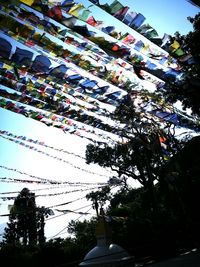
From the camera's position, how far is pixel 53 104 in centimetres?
Answer: 662

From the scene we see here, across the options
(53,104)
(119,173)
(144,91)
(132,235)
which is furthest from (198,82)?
(119,173)

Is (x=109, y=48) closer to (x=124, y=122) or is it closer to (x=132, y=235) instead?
(x=124, y=122)

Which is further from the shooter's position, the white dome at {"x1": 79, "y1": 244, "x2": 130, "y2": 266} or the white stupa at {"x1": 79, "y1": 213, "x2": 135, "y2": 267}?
the white dome at {"x1": 79, "y1": 244, "x2": 130, "y2": 266}

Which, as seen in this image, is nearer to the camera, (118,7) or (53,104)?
(118,7)

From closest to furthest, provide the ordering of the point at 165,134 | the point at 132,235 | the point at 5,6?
the point at 5,6, the point at 165,134, the point at 132,235

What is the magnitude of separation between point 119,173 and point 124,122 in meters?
15.8

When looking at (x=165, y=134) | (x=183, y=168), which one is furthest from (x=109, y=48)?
(x=183, y=168)

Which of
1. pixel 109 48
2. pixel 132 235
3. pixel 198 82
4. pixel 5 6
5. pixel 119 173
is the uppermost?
pixel 119 173

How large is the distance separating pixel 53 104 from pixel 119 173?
1807cm

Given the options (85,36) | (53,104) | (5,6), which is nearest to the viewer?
(5,6)

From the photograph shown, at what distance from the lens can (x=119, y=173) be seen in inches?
938

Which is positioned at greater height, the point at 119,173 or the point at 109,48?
the point at 119,173

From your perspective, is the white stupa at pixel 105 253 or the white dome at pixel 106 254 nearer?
the white stupa at pixel 105 253

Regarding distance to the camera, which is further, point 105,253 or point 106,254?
point 105,253
